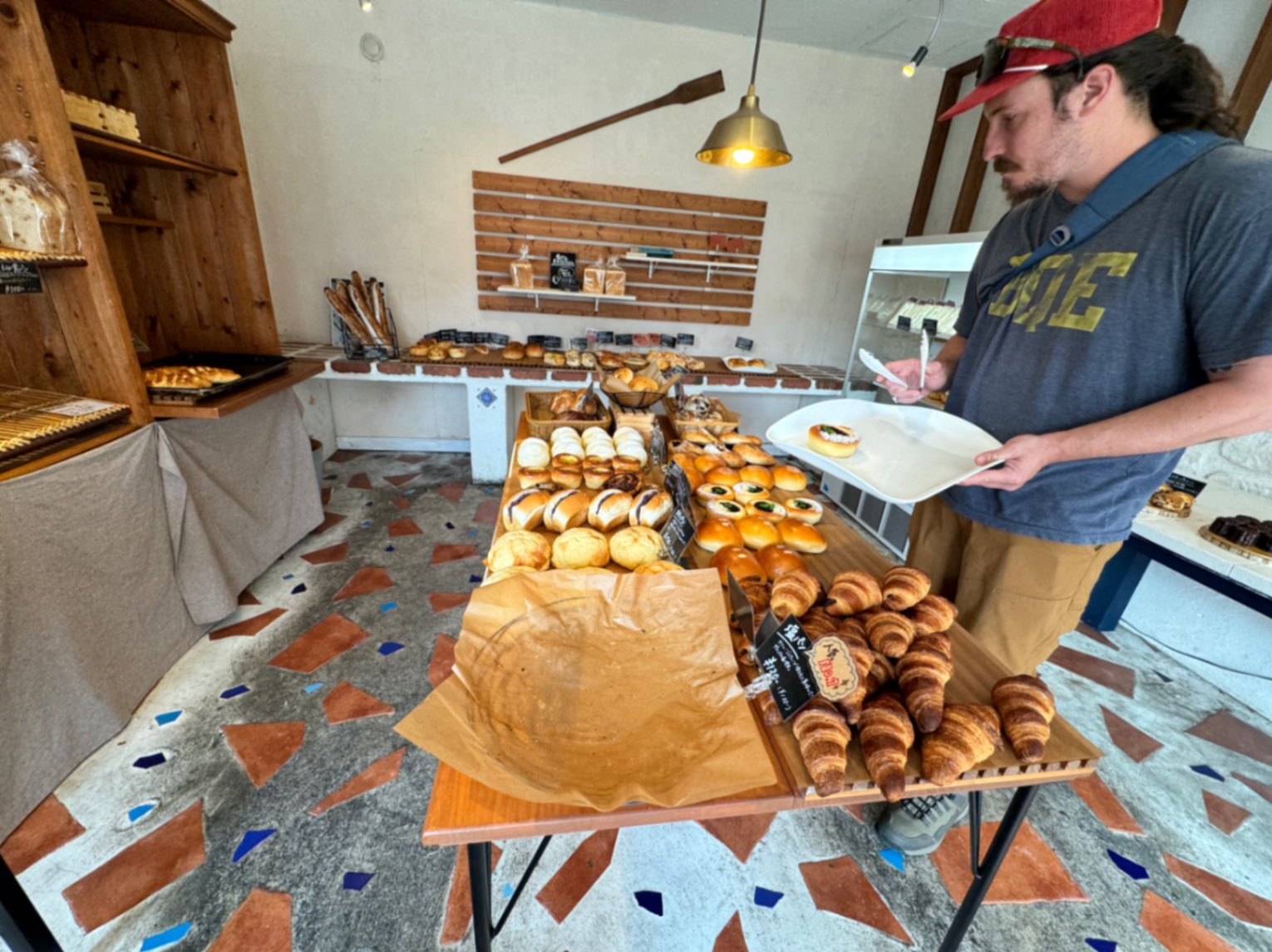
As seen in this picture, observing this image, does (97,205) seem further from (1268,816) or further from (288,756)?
(1268,816)

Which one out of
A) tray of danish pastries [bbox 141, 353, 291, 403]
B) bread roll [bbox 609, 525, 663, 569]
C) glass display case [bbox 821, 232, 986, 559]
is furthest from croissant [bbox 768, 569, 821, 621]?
glass display case [bbox 821, 232, 986, 559]

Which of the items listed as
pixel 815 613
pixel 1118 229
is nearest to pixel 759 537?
pixel 815 613

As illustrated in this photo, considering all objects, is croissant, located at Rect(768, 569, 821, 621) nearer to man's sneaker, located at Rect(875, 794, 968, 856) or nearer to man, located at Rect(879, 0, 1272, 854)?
man, located at Rect(879, 0, 1272, 854)

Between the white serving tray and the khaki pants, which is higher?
the white serving tray

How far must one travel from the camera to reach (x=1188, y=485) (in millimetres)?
2777

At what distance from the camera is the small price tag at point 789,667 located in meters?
0.91

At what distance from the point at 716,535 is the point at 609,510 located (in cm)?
32

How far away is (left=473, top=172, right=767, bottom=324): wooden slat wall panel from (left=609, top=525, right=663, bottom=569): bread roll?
3.62 metres

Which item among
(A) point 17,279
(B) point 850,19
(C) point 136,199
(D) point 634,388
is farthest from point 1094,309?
(C) point 136,199

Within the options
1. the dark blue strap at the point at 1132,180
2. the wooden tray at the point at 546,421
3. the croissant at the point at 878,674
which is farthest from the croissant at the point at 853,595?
the wooden tray at the point at 546,421

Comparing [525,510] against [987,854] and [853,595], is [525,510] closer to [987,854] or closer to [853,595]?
[853,595]

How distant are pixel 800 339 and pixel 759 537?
418 cm

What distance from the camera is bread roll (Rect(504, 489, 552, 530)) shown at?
153cm

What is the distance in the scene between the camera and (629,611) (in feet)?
3.79
